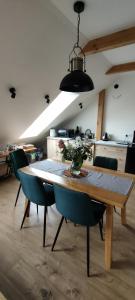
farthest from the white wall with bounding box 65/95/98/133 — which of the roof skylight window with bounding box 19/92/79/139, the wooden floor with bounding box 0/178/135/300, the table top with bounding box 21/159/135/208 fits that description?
the wooden floor with bounding box 0/178/135/300

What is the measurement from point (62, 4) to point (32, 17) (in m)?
0.35

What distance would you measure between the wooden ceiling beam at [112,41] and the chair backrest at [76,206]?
2012 mm

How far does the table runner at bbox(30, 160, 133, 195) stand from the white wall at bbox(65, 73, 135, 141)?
8.27 feet

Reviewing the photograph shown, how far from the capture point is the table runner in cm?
178

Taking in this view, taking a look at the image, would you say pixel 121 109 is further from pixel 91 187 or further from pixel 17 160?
pixel 91 187

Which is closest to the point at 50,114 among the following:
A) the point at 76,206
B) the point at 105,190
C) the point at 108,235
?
the point at 105,190

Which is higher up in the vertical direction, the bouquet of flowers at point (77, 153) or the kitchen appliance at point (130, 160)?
the bouquet of flowers at point (77, 153)

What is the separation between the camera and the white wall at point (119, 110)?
162 inches

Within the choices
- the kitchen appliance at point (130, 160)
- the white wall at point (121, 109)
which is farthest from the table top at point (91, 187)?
the white wall at point (121, 109)

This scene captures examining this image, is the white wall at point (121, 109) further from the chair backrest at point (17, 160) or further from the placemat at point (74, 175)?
the chair backrest at point (17, 160)

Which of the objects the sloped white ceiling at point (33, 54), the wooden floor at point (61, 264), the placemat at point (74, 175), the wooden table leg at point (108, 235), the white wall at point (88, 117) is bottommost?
the wooden floor at point (61, 264)

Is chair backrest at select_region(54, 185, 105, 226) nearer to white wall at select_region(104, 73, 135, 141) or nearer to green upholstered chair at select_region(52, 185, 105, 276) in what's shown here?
green upholstered chair at select_region(52, 185, 105, 276)

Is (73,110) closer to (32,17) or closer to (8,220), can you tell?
(32,17)

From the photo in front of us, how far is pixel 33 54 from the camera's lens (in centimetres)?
222
